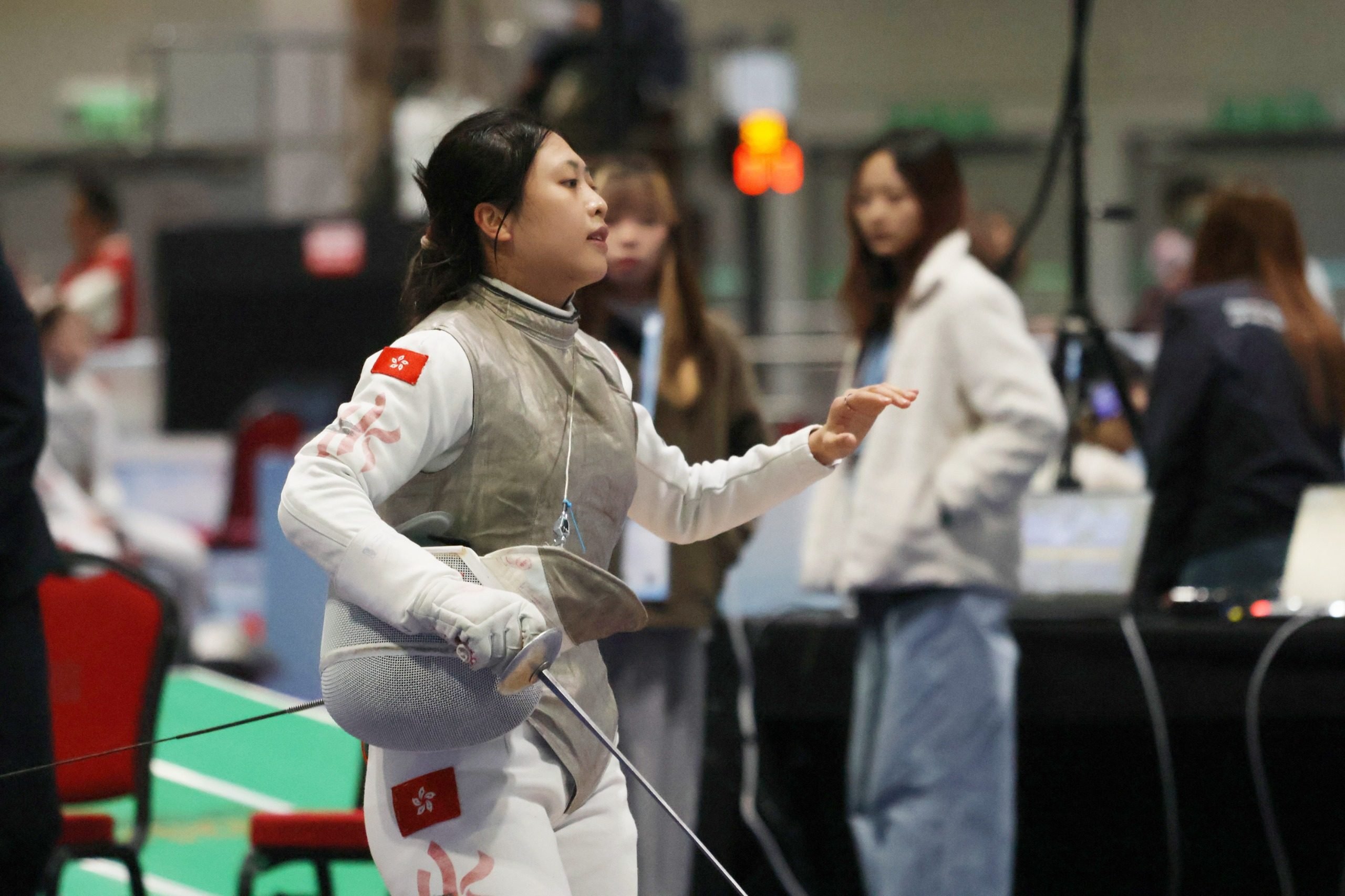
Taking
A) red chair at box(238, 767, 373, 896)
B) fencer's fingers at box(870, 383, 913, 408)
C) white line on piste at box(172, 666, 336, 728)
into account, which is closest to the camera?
fencer's fingers at box(870, 383, 913, 408)

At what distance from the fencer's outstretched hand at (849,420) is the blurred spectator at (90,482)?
434 cm

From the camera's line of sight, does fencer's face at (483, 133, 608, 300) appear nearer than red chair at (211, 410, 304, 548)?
Yes

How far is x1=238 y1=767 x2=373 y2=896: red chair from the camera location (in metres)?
2.71

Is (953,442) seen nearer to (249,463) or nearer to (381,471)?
(381,471)

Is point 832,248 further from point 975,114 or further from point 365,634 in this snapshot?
point 365,634

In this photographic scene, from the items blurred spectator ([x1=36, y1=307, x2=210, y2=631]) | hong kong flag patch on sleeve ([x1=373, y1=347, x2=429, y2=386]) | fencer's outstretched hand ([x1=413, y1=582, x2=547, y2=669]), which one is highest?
hong kong flag patch on sleeve ([x1=373, y1=347, x2=429, y2=386])

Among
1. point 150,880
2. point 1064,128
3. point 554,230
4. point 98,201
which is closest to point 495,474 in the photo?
point 554,230

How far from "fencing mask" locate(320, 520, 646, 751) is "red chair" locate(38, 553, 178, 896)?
1484mm

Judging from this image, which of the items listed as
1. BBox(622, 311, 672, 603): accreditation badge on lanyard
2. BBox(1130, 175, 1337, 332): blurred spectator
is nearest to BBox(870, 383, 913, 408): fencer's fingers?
BBox(622, 311, 672, 603): accreditation badge on lanyard

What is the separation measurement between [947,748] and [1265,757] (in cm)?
85

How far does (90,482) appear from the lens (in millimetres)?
6336

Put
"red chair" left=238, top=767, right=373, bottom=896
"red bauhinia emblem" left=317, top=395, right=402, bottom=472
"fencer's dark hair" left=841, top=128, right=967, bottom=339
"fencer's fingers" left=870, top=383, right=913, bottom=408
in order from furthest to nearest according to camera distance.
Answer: "fencer's dark hair" left=841, top=128, right=967, bottom=339, "red chair" left=238, top=767, right=373, bottom=896, "fencer's fingers" left=870, top=383, right=913, bottom=408, "red bauhinia emblem" left=317, top=395, right=402, bottom=472

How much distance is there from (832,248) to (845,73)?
1709 mm

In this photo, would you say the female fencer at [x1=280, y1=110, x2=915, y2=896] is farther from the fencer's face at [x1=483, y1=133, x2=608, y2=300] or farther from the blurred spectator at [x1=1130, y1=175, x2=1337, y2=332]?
the blurred spectator at [x1=1130, y1=175, x2=1337, y2=332]
